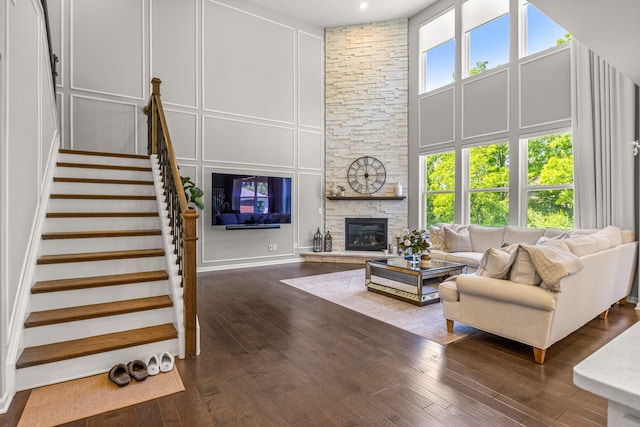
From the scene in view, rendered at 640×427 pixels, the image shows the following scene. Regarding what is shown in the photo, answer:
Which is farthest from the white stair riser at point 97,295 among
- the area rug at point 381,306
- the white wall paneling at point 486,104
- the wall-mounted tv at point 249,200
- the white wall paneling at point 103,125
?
the white wall paneling at point 486,104

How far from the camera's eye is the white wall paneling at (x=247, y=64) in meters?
6.22

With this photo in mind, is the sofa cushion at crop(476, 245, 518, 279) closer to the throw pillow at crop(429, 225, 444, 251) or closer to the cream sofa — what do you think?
the cream sofa

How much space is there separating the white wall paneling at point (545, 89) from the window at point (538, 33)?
216mm

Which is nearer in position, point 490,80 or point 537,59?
point 537,59

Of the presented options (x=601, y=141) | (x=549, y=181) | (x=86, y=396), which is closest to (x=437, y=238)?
(x=549, y=181)

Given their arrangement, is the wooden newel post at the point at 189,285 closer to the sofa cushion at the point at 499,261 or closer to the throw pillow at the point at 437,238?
the sofa cushion at the point at 499,261

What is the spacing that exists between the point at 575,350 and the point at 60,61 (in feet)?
23.1

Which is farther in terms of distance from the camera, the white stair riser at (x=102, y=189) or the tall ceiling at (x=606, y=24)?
the white stair riser at (x=102, y=189)

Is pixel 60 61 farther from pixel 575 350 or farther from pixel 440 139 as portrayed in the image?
pixel 575 350

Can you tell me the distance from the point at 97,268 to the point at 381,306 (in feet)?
9.40

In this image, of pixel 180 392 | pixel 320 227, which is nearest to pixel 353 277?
pixel 320 227

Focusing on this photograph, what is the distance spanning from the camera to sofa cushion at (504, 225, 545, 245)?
16.1ft

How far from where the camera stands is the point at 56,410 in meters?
1.96

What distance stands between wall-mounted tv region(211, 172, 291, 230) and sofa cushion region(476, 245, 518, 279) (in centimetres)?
447
